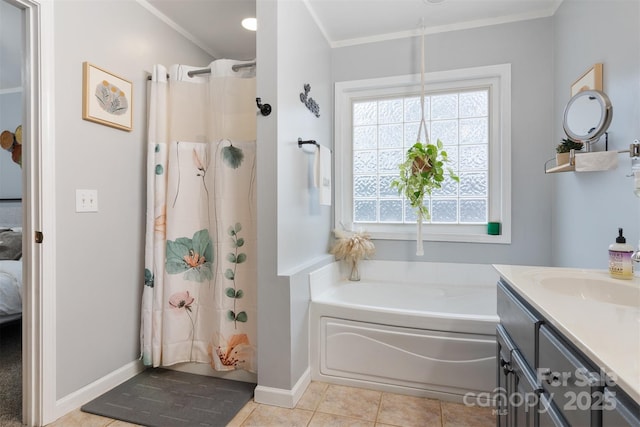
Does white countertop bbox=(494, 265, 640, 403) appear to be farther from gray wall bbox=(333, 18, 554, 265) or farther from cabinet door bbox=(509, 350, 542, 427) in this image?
gray wall bbox=(333, 18, 554, 265)

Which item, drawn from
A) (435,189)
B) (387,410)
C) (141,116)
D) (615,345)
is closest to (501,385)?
(387,410)

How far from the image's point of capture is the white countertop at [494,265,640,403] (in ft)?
2.06

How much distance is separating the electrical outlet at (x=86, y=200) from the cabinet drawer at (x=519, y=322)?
7.06ft

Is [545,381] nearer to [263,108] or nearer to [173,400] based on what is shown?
[263,108]

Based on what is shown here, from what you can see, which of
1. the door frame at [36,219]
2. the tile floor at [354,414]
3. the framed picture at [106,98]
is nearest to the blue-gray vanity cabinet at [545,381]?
the tile floor at [354,414]

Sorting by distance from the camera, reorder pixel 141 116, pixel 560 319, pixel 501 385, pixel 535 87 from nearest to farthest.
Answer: pixel 560 319
pixel 501 385
pixel 141 116
pixel 535 87

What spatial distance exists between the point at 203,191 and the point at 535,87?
252 cm

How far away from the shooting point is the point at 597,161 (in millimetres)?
1597

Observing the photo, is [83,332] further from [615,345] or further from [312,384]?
[615,345]

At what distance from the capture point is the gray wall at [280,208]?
1925 mm

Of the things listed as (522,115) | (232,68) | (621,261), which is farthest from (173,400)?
(522,115)

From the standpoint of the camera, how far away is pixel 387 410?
6.18 ft

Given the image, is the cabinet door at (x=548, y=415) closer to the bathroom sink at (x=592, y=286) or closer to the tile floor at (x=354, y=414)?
the bathroom sink at (x=592, y=286)

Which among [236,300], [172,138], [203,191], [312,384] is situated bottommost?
[312,384]
